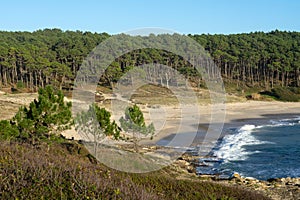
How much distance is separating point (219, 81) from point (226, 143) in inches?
1965

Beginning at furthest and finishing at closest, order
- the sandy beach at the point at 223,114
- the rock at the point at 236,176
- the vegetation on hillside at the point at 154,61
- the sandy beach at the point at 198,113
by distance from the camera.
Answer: the vegetation on hillside at the point at 154,61 → the sandy beach at the point at 223,114 → the sandy beach at the point at 198,113 → the rock at the point at 236,176

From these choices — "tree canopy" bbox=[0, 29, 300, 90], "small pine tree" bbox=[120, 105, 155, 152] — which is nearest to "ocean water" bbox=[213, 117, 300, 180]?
"small pine tree" bbox=[120, 105, 155, 152]

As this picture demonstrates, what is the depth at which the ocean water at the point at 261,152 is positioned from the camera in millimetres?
24781

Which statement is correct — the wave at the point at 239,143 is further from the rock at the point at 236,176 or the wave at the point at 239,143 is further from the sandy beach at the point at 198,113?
the rock at the point at 236,176

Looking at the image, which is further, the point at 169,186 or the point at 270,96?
the point at 270,96

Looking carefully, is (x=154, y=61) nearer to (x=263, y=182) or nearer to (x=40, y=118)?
(x=263, y=182)

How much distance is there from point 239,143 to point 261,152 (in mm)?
4036

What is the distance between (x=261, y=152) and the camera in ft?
101

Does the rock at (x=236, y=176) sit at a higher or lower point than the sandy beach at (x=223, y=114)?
lower

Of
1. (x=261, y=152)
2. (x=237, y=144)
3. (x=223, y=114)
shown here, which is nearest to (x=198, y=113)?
(x=223, y=114)

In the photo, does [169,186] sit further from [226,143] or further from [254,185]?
[226,143]

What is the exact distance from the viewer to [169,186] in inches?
456

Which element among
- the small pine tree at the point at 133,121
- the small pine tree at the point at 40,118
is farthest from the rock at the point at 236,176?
the small pine tree at the point at 40,118

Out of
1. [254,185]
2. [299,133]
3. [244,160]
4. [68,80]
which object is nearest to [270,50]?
[68,80]
